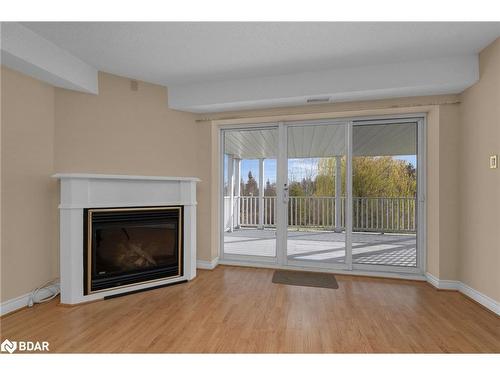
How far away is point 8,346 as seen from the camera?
64.7 inches

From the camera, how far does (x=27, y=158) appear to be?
88.7 inches

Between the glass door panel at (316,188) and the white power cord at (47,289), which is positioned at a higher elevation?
the glass door panel at (316,188)

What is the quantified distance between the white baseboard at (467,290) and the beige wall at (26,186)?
14.3 feet

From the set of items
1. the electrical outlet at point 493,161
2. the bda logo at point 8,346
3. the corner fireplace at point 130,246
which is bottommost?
the bda logo at point 8,346

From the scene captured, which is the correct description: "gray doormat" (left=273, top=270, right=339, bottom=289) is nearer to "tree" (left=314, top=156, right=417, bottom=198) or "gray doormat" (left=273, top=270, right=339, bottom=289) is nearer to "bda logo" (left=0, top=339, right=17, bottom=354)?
"tree" (left=314, top=156, right=417, bottom=198)

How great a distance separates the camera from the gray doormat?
2764 mm

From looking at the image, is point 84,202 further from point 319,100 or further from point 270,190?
point 319,100

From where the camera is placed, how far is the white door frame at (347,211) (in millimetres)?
2941

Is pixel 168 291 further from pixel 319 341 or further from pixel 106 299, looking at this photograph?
pixel 319 341

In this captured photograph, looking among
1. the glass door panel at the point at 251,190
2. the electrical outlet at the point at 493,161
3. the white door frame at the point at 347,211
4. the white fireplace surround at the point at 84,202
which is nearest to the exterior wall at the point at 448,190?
the white door frame at the point at 347,211

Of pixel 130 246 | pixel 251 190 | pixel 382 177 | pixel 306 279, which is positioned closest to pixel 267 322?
pixel 306 279

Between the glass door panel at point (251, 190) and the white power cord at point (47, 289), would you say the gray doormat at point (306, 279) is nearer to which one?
the glass door panel at point (251, 190)

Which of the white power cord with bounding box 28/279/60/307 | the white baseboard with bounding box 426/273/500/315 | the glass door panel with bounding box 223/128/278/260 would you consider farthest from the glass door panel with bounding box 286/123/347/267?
the white power cord with bounding box 28/279/60/307
